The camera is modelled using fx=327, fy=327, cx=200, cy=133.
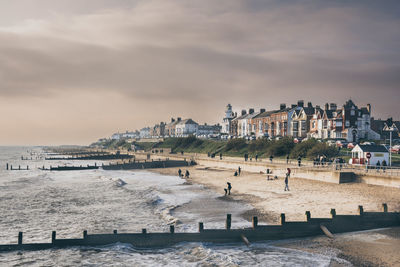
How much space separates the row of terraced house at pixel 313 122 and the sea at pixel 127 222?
5502 centimetres

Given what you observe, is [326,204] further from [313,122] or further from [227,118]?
[227,118]

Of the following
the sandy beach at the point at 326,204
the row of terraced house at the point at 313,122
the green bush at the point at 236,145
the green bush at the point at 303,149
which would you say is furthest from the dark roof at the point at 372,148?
the green bush at the point at 236,145

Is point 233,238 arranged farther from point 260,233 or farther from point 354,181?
point 354,181

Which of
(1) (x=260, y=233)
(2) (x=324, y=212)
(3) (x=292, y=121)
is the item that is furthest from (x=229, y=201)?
(3) (x=292, y=121)

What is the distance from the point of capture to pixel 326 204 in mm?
28047

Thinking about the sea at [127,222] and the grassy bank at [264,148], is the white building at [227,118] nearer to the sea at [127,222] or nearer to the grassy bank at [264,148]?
the grassy bank at [264,148]

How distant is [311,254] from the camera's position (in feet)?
59.1

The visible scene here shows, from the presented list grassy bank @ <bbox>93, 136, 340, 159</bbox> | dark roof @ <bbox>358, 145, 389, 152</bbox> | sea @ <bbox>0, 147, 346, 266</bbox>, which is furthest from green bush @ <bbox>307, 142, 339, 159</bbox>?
sea @ <bbox>0, 147, 346, 266</bbox>

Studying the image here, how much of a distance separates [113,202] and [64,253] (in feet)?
55.1

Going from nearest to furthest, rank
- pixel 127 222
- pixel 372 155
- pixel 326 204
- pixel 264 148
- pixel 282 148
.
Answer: pixel 127 222 < pixel 326 204 < pixel 372 155 < pixel 282 148 < pixel 264 148

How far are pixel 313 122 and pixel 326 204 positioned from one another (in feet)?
243

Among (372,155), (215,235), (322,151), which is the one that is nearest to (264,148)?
(322,151)

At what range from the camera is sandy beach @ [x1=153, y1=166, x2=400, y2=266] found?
1786 centimetres

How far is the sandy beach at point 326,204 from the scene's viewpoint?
17859 millimetres
